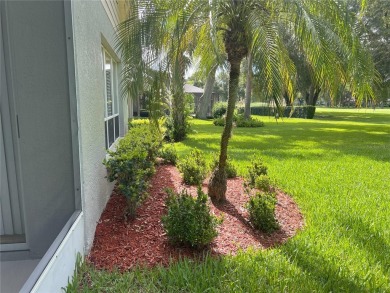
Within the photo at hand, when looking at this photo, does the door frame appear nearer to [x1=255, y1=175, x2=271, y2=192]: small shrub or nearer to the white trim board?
the white trim board

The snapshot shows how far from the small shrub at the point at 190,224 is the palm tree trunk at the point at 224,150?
1440 mm

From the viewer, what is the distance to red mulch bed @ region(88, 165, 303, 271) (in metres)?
3.43

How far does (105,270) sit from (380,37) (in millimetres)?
18877

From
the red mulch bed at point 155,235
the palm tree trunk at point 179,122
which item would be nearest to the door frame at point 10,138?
the red mulch bed at point 155,235

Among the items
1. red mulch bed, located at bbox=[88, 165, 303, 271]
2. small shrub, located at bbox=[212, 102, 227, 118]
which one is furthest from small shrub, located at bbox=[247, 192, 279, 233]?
small shrub, located at bbox=[212, 102, 227, 118]

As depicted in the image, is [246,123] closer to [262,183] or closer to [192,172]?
[192,172]

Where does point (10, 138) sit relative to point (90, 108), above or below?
below

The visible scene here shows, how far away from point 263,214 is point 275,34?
7.95 ft

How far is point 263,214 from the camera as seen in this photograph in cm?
421

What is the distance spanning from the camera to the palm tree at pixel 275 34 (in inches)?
146

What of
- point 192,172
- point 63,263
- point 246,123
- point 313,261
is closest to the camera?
point 63,263

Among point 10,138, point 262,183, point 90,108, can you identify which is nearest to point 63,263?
point 10,138

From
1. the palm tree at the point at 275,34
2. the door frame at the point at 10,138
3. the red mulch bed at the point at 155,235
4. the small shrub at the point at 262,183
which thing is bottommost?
the red mulch bed at the point at 155,235

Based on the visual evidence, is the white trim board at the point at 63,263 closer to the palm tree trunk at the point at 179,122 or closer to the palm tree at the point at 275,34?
the palm tree at the point at 275,34
